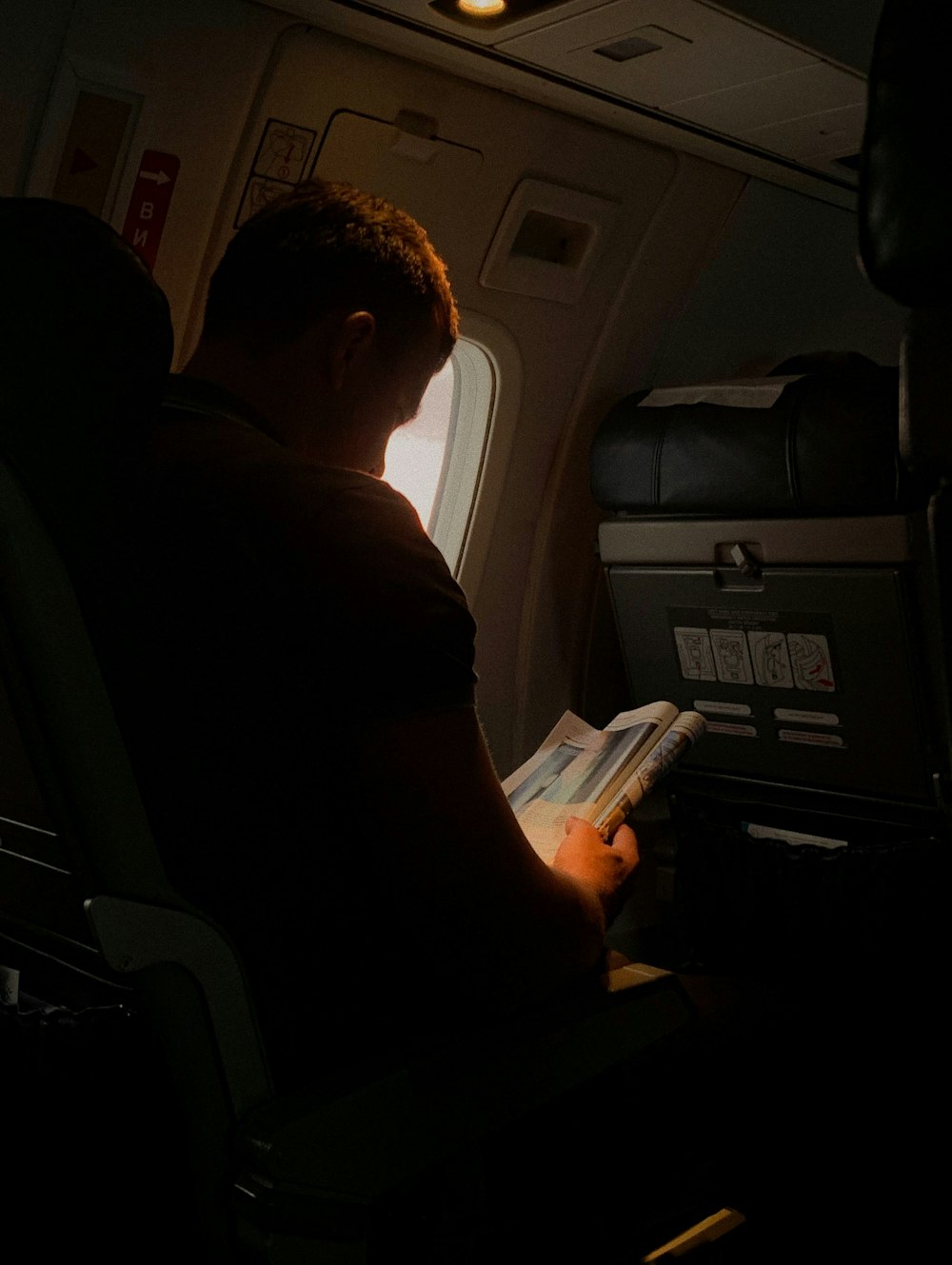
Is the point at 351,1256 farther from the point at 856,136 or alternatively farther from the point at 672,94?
the point at 856,136

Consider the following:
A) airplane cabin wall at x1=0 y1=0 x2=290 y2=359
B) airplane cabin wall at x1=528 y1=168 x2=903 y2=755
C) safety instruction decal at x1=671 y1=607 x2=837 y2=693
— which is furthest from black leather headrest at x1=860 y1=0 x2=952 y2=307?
airplane cabin wall at x1=528 y1=168 x2=903 y2=755

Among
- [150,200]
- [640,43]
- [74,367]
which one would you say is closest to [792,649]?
[640,43]

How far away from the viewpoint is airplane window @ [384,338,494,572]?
12.6 feet

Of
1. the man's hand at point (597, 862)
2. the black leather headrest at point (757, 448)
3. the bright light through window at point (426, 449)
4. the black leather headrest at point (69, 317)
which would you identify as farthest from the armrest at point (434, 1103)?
the bright light through window at point (426, 449)

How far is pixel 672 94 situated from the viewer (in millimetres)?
3152

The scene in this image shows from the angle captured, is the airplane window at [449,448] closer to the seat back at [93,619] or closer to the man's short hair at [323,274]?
the man's short hair at [323,274]

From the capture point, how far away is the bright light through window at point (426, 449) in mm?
3963

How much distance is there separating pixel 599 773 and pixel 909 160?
1.01 meters

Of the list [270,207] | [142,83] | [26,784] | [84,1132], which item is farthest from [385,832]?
[142,83]

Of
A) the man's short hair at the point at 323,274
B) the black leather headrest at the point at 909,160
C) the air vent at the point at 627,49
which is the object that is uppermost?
the air vent at the point at 627,49

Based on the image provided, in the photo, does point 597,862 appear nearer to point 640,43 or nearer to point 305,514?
point 305,514

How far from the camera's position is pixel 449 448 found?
396 cm

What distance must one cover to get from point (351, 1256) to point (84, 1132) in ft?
1.06

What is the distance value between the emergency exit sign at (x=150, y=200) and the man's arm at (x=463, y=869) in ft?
6.23
